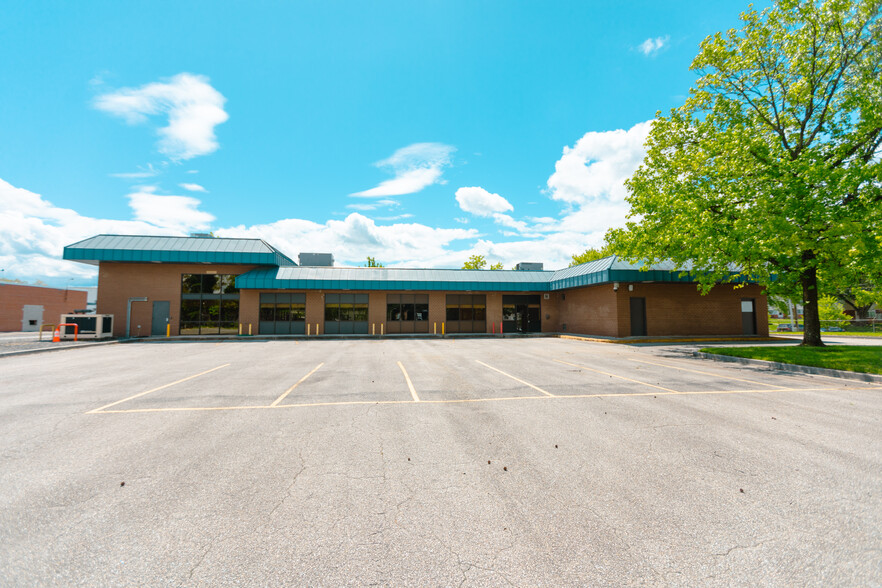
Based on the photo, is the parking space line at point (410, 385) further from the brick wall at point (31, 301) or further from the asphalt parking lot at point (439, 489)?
the brick wall at point (31, 301)

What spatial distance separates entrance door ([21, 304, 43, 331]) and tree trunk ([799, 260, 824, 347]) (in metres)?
62.4

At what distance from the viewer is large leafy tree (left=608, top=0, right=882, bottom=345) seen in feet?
46.2

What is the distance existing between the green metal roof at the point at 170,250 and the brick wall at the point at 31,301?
17.7 m

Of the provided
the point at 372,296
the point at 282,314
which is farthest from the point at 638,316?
the point at 282,314

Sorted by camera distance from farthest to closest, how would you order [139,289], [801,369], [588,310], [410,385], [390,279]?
[390,279]
[588,310]
[139,289]
[801,369]
[410,385]

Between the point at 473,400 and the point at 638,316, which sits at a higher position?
the point at 638,316

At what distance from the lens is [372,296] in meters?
31.2

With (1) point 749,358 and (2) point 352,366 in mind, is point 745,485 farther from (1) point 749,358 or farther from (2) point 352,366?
(1) point 749,358

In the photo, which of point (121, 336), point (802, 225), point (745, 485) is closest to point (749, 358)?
point (802, 225)

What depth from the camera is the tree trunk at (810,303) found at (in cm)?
1728

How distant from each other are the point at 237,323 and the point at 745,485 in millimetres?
31324

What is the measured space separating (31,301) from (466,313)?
45296 millimetres

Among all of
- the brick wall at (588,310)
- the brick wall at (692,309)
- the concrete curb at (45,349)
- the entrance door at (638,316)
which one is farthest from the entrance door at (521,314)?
the concrete curb at (45,349)

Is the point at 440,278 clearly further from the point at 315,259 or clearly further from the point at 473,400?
the point at 473,400
